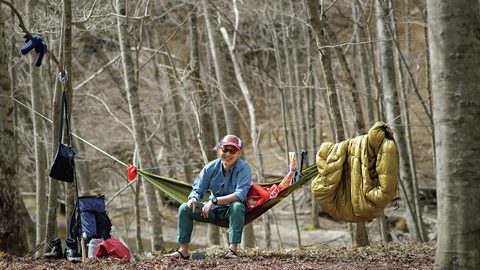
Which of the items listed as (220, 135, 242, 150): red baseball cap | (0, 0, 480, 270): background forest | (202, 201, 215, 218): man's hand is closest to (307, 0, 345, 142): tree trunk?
(0, 0, 480, 270): background forest

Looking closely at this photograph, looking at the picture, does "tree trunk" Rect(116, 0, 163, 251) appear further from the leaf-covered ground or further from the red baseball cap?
the red baseball cap

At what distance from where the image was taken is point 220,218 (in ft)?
14.5

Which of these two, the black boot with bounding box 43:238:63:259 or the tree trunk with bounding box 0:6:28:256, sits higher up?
the tree trunk with bounding box 0:6:28:256

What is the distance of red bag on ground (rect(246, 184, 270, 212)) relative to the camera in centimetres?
456

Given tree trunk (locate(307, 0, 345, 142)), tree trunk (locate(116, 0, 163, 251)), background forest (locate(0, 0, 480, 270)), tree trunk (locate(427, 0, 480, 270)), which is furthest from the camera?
tree trunk (locate(116, 0, 163, 251))

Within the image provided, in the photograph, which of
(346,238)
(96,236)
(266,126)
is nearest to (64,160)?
(96,236)

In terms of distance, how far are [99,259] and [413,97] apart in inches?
648

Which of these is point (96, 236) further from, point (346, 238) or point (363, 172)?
point (346, 238)

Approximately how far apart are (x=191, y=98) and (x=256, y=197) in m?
4.14

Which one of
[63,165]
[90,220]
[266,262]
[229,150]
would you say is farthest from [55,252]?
[266,262]

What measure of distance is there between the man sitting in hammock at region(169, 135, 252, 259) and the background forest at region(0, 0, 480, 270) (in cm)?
70

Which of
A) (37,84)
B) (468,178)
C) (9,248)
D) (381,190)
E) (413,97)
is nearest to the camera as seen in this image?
(468,178)

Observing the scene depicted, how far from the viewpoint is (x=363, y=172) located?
430cm

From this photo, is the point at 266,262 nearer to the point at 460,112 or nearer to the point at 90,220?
the point at 90,220
